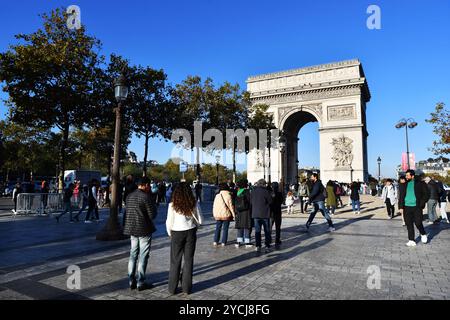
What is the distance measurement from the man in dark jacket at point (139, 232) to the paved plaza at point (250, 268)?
22 cm

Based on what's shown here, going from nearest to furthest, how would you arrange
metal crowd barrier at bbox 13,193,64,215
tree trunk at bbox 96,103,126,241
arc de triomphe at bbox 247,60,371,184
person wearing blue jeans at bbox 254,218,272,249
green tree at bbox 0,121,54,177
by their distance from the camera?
person wearing blue jeans at bbox 254,218,272,249 → tree trunk at bbox 96,103,126,241 → metal crowd barrier at bbox 13,193,64,215 → arc de triomphe at bbox 247,60,371,184 → green tree at bbox 0,121,54,177

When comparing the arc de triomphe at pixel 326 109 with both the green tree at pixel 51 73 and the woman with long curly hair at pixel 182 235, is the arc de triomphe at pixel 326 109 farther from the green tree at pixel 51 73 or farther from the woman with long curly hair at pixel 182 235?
the woman with long curly hair at pixel 182 235

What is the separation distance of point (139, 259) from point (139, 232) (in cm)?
41

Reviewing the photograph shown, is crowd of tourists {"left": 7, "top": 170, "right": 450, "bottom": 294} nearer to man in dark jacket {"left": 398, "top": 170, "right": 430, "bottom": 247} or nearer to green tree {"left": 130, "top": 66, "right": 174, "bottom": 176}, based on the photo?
man in dark jacket {"left": 398, "top": 170, "right": 430, "bottom": 247}

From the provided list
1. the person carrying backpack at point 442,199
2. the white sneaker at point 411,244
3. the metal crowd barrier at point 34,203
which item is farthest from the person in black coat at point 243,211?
the metal crowd barrier at point 34,203

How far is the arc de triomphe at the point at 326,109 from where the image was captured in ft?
119

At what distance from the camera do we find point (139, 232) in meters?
4.46

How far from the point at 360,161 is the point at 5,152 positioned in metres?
46.1

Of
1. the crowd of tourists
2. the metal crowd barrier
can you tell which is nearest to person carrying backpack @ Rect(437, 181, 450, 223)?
the crowd of tourists

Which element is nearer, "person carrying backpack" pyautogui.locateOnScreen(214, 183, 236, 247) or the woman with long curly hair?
the woman with long curly hair

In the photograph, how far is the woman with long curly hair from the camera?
4.28 meters

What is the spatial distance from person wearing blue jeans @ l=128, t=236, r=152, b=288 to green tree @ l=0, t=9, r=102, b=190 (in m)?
15.3

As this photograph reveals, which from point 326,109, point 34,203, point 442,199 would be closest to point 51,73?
point 34,203
